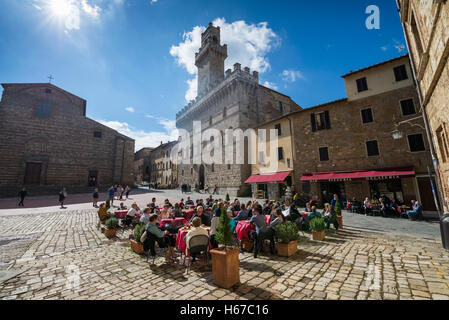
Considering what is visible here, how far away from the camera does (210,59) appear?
Result: 32906mm

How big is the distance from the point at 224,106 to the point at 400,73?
60.7ft

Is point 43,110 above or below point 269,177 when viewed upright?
above

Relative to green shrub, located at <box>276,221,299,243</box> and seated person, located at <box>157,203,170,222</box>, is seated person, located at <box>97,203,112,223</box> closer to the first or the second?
seated person, located at <box>157,203,170,222</box>

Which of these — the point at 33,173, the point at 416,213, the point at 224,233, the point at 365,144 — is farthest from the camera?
the point at 33,173

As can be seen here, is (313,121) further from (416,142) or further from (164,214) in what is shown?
(164,214)

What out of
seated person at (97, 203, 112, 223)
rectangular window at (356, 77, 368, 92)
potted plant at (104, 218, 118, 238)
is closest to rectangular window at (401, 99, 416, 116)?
rectangular window at (356, 77, 368, 92)

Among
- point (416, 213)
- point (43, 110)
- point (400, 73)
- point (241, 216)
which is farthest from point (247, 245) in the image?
point (43, 110)

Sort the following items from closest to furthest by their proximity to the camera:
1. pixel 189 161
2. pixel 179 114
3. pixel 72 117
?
pixel 72 117
pixel 189 161
pixel 179 114

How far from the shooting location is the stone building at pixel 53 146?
2220cm

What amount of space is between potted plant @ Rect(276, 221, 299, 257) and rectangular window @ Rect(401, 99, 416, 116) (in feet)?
44.8
